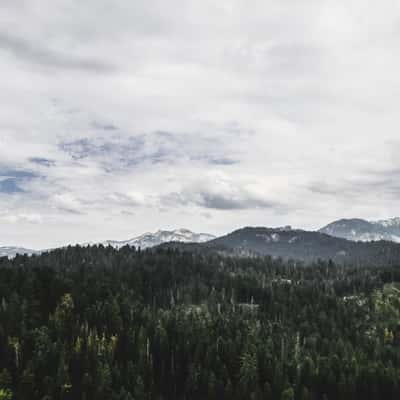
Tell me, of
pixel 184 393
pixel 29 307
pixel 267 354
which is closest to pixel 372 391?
pixel 267 354

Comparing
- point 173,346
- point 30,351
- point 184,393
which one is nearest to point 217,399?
point 184,393

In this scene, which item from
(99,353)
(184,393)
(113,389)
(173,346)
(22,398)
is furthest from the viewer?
(173,346)

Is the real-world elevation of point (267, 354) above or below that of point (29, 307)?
below

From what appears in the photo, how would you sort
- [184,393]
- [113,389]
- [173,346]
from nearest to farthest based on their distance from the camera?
[113,389] < [184,393] < [173,346]

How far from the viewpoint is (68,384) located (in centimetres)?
13850

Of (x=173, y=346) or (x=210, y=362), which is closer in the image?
(x=210, y=362)

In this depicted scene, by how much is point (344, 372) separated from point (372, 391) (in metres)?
14.2

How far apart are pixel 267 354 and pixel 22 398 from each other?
94.2 meters

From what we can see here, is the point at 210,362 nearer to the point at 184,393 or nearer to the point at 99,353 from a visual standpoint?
the point at 184,393

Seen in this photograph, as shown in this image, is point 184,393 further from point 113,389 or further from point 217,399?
point 113,389

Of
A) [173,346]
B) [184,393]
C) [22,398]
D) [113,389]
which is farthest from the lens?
[173,346]

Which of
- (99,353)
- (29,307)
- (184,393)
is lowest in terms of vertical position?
(184,393)

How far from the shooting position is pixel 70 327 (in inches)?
7411

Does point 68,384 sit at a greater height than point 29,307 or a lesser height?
lesser
